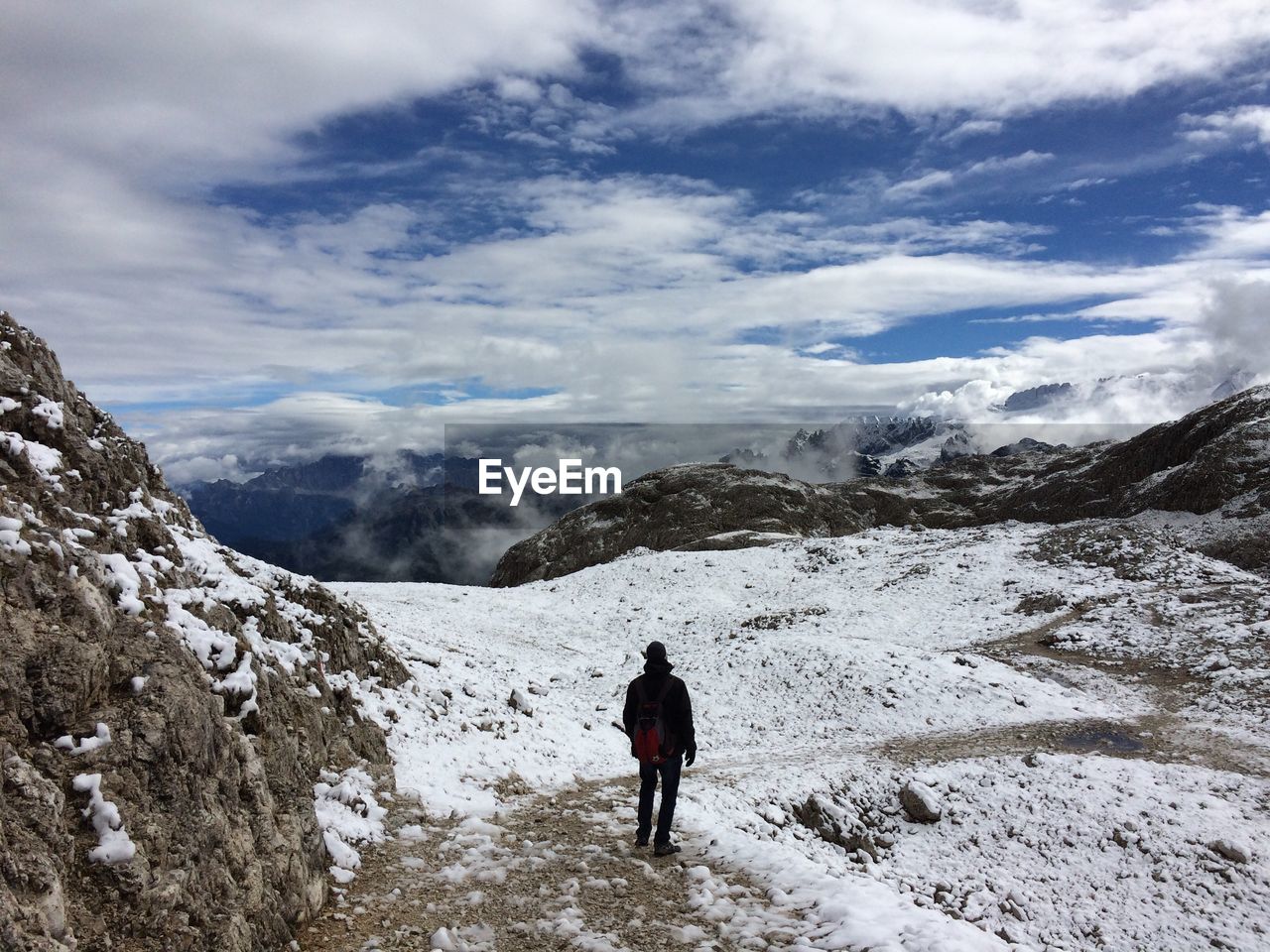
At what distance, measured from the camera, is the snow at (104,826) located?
6195 mm

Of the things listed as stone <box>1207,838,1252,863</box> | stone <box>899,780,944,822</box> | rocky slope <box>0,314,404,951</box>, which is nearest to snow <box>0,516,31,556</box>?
rocky slope <box>0,314,404,951</box>

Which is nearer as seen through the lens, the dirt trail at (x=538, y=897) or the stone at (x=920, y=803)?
the dirt trail at (x=538, y=897)

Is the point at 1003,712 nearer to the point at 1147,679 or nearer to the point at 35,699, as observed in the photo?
the point at 1147,679

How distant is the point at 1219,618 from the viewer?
28.2m

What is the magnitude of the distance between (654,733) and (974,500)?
382 feet

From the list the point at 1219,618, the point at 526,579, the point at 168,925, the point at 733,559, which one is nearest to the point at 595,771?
the point at 168,925

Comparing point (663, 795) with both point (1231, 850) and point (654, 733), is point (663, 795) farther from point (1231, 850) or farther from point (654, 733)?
point (1231, 850)

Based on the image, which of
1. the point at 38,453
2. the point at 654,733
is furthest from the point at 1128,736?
the point at 38,453

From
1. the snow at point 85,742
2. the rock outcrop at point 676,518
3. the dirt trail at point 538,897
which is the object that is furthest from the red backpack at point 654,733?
the rock outcrop at point 676,518

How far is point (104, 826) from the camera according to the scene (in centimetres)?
630

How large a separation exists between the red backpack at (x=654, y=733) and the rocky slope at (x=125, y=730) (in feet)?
13.9

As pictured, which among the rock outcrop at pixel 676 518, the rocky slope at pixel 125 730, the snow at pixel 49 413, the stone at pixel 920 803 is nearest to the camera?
the rocky slope at pixel 125 730

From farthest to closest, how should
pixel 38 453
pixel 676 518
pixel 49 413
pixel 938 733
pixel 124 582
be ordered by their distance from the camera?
pixel 676 518
pixel 938 733
pixel 49 413
pixel 38 453
pixel 124 582

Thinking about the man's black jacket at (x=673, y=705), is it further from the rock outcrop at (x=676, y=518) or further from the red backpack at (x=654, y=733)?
the rock outcrop at (x=676, y=518)
